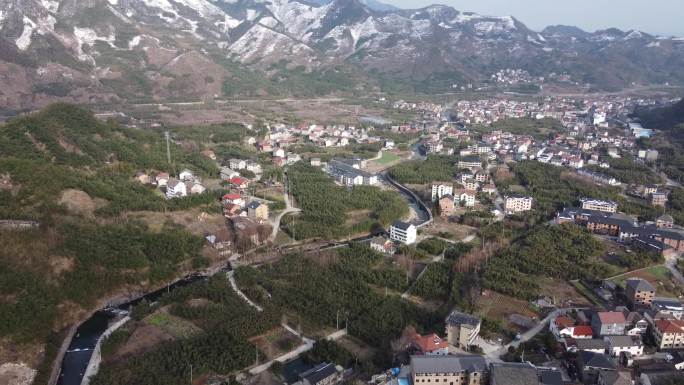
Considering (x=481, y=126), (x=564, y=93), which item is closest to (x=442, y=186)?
(x=481, y=126)

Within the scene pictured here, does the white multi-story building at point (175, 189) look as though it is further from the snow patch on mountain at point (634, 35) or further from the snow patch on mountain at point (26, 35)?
the snow patch on mountain at point (634, 35)

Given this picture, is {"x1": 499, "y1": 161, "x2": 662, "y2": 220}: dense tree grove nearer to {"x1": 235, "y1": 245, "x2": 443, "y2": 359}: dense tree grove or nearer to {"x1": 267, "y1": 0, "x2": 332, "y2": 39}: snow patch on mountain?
{"x1": 235, "y1": 245, "x2": 443, "y2": 359}: dense tree grove

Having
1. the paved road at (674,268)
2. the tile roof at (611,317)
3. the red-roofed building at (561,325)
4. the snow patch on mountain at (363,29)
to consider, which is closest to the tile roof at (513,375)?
the red-roofed building at (561,325)

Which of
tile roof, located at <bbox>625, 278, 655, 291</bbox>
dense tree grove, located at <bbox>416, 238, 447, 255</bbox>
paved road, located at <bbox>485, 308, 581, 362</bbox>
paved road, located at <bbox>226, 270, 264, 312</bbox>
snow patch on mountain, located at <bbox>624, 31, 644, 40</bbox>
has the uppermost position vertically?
snow patch on mountain, located at <bbox>624, 31, 644, 40</bbox>

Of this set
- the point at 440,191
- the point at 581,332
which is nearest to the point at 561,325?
the point at 581,332

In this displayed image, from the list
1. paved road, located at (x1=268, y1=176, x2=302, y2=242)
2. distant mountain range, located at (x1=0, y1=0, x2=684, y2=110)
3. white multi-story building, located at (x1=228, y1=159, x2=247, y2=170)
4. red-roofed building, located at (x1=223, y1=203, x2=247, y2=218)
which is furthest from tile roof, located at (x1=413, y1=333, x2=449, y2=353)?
distant mountain range, located at (x1=0, y1=0, x2=684, y2=110)

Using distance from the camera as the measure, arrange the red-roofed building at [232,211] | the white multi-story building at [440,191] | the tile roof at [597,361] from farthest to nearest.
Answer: the white multi-story building at [440,191] < the red-roofed building at [232,211] < the tile roof at [597,361]
